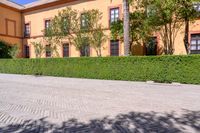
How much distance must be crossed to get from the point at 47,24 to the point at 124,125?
94.3 feet

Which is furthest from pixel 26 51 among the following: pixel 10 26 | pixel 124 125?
pixel 124 125

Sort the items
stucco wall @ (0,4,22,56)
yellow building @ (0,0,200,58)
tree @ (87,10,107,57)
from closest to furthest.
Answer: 1. yellow building @ (0,0,200,58)
2. tree @ (87,10,107,57)
3. stucco wall @ (0,4,22,56)

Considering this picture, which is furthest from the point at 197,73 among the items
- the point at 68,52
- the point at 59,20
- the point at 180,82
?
the point at 68,52

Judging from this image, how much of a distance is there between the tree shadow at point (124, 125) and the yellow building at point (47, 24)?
1636 centimetres

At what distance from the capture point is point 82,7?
2891 cm

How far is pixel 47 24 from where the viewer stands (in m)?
33.0

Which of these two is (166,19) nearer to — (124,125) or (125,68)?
(125,68)

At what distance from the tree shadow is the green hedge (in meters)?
8.07

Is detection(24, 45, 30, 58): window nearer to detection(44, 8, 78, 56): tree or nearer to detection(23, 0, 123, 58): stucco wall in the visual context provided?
detection(23, 0, 123, 58): stucco wall

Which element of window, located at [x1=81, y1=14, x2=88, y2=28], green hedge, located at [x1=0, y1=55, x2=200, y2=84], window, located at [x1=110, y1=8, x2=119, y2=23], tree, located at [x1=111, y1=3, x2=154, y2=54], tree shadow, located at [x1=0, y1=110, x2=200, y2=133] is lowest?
tree shadow, located at [x1=0, y1=110, x2=200, y2=133]

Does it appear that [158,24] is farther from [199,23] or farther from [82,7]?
[82,7]

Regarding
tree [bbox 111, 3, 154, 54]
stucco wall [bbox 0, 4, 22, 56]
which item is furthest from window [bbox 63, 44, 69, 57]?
tree [bbox 111, 3, 154, 54]

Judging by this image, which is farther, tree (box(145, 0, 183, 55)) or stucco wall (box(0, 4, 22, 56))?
stucco wall (box(0, 4, 22, 56))

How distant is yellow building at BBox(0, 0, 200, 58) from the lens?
76.7 feet
